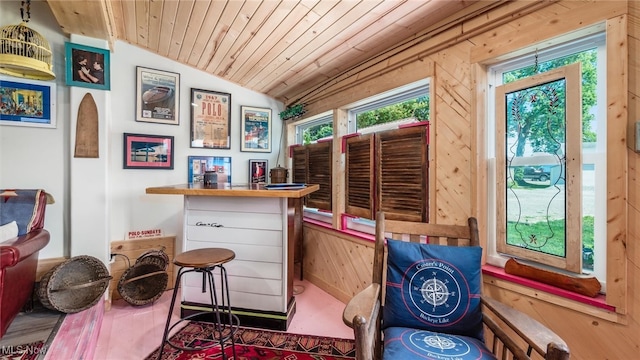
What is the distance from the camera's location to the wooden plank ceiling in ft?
5.86

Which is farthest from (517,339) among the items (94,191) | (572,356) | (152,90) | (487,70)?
(152,90)

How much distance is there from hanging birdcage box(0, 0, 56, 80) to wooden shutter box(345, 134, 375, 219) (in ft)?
7.81

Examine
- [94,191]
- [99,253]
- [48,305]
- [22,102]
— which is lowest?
[48,305]

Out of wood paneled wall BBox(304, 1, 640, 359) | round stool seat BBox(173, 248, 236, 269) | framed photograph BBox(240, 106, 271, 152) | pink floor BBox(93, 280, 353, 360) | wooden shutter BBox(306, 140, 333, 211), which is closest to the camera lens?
wood paneled wall BBox(304, 1, 640, 359)

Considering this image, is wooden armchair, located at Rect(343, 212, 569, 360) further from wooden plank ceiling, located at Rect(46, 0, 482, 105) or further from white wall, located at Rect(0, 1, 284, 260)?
white wall, located at Rect(0, 1, 284, 260)

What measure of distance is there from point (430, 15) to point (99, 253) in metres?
3.28

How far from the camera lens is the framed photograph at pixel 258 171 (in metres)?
3.53

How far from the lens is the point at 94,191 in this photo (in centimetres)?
238

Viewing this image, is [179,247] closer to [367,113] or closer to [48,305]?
[48,305]

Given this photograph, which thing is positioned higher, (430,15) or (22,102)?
(430,15)

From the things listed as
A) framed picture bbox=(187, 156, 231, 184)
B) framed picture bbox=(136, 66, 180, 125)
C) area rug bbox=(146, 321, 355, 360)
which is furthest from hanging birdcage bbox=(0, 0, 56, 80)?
area rug bbox=(146, 321, 355, 360)

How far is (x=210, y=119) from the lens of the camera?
10.6 feet

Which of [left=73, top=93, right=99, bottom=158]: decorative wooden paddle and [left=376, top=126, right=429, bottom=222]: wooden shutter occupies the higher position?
[left=73, top=93, right=99, bottom=158]: decorative wooden paddle

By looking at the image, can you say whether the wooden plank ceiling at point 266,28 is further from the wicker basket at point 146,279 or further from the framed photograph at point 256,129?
the wicker basket at point 146,279
